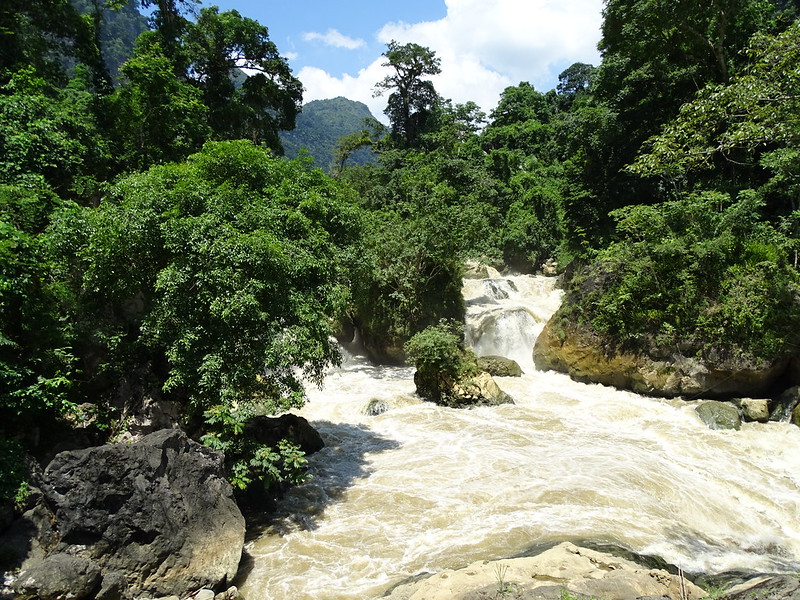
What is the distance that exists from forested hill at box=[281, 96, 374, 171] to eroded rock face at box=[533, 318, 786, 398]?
260ft

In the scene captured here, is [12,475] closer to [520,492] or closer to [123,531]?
[123,531]

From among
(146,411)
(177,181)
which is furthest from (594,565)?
(177,181)

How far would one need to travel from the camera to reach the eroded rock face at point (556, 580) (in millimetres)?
5176

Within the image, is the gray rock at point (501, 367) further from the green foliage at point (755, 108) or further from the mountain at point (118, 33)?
the mountain at point (118, 33)

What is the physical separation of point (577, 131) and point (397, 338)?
13.2m

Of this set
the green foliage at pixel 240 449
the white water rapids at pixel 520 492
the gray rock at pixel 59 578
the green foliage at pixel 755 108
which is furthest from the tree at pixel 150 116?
the green foliage at pixel 755 108

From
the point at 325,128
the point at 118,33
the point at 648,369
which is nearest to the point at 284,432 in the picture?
the point at 648,369

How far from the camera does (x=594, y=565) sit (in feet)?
20.3

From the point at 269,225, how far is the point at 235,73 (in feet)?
66.2

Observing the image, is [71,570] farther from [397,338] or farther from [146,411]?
[397,338]

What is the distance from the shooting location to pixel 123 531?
647cm

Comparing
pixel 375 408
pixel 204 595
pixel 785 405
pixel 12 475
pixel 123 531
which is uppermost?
pixel 12 475

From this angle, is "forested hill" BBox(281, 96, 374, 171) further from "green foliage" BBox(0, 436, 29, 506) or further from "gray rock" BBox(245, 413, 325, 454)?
"green foliage" BBox(0, 436, 29, 506)

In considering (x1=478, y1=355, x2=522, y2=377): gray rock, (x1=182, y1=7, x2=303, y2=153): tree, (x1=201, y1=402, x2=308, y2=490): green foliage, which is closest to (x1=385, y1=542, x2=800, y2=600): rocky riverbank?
(x1=201, y1=402, x2=308, y2=490): green foliage
